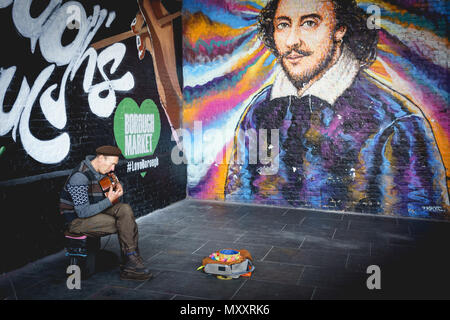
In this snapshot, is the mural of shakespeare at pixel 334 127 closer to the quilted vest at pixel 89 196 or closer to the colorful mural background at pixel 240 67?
the colorful mural background at pixel 240 67

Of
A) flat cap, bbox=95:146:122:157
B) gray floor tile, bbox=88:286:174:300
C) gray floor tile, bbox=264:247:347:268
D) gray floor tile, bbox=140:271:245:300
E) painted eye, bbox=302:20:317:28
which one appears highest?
painted eye, bbox=302:20:317:28

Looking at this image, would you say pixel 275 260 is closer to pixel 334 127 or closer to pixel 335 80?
pixel 334 127

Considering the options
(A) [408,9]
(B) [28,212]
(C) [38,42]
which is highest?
(A) [408,9]

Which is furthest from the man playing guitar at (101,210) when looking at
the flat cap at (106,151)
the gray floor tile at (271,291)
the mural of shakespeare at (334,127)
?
the mural of shakespeare at (334,127)

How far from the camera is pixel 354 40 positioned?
22.1 ft

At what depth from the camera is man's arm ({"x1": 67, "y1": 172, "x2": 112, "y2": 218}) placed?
3.75 m

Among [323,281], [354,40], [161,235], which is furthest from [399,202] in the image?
[161,235]

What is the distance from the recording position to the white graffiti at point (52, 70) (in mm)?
4242

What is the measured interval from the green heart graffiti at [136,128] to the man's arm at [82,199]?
7.10 ft

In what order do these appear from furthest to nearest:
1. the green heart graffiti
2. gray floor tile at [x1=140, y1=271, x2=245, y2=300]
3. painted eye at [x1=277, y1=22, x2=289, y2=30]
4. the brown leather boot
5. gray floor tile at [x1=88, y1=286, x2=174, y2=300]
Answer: painted eye at [x1=277, y1=22, x2=289, y2=30]
the green heart graffiti
the brown leather boot
gray floor tile at [x1=140, y1=271, x2=245, y2=300]
gray floor tile at [x1=88, y1=286, x2=174, y2=300]

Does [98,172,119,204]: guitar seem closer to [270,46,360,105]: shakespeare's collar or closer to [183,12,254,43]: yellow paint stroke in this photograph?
[270,46,360,105]: shakespeare's collar

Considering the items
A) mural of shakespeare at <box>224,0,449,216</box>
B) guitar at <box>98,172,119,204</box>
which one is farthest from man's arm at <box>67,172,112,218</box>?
mural of shakespeare at <box>224,0,449,216</box>
